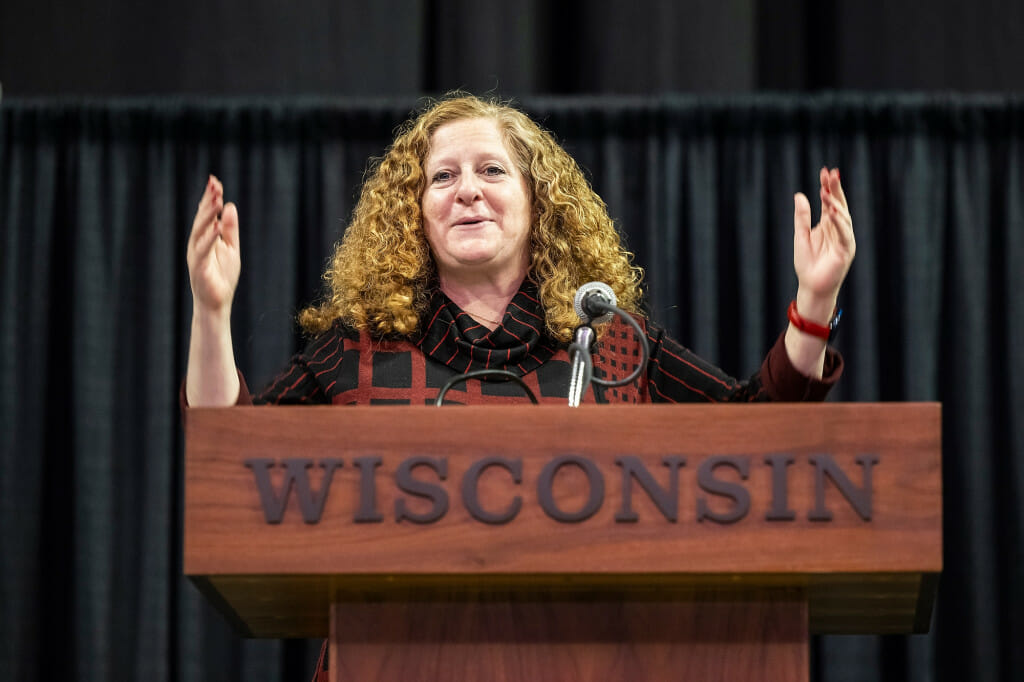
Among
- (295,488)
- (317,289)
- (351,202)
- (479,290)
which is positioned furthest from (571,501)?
(351,202)

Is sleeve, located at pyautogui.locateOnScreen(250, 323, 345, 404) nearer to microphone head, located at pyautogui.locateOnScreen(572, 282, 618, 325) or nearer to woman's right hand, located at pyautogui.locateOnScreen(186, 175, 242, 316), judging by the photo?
woman's right hand, located at pyautogui.locateOnScreen(186, 175, 242, 316)

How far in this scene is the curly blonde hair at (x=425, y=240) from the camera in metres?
2.16

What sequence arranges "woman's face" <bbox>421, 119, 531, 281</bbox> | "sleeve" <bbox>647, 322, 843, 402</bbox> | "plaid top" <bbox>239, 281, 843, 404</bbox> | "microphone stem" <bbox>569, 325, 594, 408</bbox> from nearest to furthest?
"microphone stem" <bbox>569, 325, 594, 408</bbox> < "sleeve" <bbox>647, 322, 843, 402</bbox> < "plaid top" <bbox>239, 281, 843, 404</bbox> < "woman's face" <bbox>421, 119, 531, 281</bbox>

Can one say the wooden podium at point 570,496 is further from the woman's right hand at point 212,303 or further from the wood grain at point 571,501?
the woman's right hand at point 212,303

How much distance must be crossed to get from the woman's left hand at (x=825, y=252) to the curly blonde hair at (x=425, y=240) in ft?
1.66

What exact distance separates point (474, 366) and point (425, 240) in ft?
1.15

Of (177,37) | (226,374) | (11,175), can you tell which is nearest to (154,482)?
(11,175)

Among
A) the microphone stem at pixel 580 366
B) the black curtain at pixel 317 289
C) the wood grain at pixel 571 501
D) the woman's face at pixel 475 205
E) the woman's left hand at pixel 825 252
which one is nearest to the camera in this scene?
the wood grain at pixel 571 501

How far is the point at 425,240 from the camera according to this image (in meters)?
2.25

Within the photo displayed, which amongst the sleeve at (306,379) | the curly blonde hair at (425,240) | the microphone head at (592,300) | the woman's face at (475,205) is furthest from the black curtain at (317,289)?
the microphone head at (592,300)

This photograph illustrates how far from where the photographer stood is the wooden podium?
1.27 metres

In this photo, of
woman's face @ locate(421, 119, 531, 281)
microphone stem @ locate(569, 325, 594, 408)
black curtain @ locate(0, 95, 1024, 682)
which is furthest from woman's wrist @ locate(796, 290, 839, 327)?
black curtain @ locate(0, 95, 1024, 682)

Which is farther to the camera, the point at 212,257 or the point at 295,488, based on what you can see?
the point at 212,257

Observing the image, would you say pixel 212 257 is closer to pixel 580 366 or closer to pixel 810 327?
pixel 580 366
